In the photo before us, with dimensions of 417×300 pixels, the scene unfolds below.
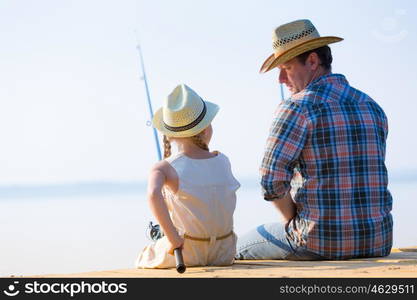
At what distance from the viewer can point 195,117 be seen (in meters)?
5.23

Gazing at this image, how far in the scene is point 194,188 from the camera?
204 inches

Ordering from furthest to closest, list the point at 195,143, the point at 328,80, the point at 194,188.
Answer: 1. the point at 328,80
2. the point at 195,143
3. the point at 194,188

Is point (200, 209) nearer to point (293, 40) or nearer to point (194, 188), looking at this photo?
point (194, 188)

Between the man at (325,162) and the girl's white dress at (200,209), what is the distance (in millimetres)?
226

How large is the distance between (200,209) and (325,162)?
0.65m

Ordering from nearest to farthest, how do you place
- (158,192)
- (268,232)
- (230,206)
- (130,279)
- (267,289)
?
(267,289), (130,279), (158,192), (230,206), (268,232)

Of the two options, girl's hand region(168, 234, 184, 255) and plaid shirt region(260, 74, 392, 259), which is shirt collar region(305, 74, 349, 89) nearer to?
plaid shirt region(260, 74, 392, 259)

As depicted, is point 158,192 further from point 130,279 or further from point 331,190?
point 331,190

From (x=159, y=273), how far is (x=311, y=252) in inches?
34.8

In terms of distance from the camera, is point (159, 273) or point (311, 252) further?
point (311, 252)

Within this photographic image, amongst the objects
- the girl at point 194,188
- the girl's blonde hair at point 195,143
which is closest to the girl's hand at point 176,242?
the girl at point 194,188

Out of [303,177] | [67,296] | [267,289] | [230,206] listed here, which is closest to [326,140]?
[303,177]

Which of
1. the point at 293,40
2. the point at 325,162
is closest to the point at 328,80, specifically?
the point at 293,40

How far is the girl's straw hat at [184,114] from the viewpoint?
5.21 meters
